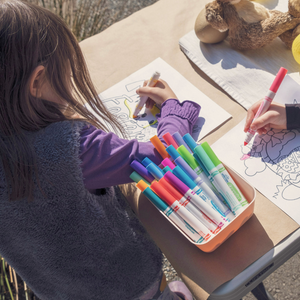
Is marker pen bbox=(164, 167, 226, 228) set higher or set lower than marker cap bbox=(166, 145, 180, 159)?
lower

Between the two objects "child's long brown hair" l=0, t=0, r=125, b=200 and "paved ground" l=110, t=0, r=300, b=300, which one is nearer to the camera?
"child's long brown hair" l=0, t=0, r=125, b=200

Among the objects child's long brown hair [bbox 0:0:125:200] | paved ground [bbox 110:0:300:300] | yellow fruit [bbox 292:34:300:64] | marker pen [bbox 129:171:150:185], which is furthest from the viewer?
paved ground [bbox 110:0:300:300]

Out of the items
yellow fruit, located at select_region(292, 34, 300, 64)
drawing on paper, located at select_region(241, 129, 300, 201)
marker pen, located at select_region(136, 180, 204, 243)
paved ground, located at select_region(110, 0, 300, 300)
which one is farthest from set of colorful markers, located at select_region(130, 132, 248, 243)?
paved ground, located at select_region(110, 0, 300, 300)

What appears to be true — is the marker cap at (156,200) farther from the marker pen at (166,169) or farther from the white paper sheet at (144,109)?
the white paper sheet at (144,109)

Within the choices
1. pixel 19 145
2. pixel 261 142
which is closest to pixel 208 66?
pixel 261 142

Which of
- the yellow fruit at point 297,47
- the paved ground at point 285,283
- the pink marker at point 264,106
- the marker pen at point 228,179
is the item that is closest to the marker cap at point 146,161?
the marker pen at point 228,179

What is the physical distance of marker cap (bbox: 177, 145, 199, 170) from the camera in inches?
18.2

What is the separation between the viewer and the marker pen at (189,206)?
420mm

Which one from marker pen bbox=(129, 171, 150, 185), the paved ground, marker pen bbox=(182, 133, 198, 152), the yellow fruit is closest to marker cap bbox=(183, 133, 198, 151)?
marker pen bbox=(182, 133, 198, 152)

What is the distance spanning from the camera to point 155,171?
1.52ft

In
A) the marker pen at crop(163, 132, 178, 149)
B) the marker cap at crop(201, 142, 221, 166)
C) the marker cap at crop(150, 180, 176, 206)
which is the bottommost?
the marker cap at crop(150, 180, 176, 206)

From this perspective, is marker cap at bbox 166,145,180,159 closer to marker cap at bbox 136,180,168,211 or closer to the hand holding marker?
marker cap at bbox 136,180,168,211

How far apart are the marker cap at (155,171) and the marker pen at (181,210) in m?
0.02

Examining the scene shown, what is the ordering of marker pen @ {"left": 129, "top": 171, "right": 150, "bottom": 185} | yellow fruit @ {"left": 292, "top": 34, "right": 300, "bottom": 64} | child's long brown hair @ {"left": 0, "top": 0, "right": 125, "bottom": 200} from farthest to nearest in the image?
yellow fruit @ {"left": 292, "top": 34, "right": 300, "bottom": 64} < marker pen @ {"left": 129, "top": 171, "right": 150, "bottom": 185} < child's long brown hair @ {"left": 0, "top": 0, "right": 125, "bottom": 200}
